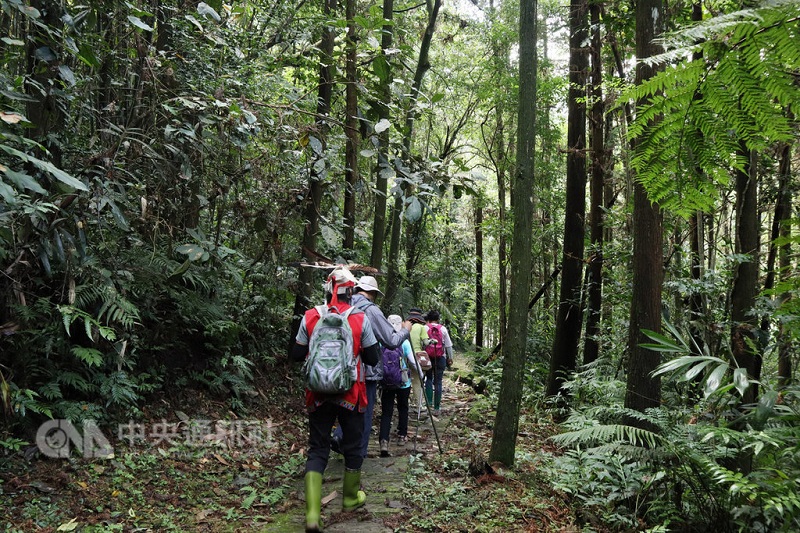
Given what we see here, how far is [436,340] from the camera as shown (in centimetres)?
1116

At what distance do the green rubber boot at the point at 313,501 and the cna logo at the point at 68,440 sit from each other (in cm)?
246

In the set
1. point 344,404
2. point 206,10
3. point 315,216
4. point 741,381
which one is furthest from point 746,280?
point 206,10

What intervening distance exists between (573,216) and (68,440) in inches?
378

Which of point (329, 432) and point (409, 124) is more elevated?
point (409, 124)

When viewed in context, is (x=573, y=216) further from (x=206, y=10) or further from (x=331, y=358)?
(x=206, y=10)

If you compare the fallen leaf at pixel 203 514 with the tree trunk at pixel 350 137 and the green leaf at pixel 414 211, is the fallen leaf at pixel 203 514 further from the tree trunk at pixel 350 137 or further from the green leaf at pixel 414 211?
the tree trunk at pixel 350 137

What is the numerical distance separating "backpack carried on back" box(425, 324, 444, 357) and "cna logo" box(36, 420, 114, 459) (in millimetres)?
6413

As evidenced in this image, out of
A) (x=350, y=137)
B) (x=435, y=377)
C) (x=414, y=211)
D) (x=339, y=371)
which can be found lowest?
(x=435, y=377)

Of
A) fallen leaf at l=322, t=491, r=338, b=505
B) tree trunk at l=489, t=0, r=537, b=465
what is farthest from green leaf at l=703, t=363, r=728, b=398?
fallen leaf at l=322, t=491, r=338, b=505

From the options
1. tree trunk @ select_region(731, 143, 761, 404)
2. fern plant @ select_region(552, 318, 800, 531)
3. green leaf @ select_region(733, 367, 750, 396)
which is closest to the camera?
green leaf @ select_region(733, 367, 750, 396)

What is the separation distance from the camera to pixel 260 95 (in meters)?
8.53

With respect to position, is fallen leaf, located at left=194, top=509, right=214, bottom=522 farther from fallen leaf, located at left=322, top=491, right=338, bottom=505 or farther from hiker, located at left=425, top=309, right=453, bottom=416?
hiker, located at left=425, top=309, right=453, bottom=416

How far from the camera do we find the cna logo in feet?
18.1

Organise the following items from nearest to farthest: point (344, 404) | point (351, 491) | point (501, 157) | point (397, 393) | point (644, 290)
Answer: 1. point (344, 404)
2. point (351, 491)
3. point (644, 290)
4. point (397, 393)
5. point (501, 157)
